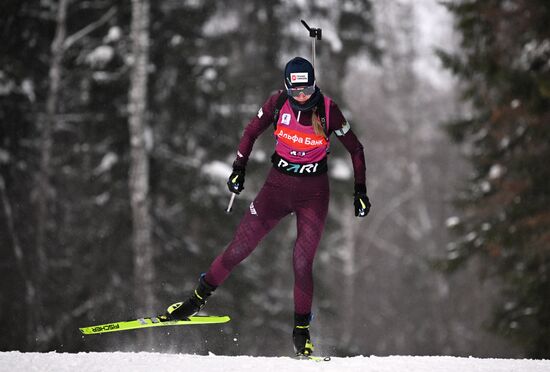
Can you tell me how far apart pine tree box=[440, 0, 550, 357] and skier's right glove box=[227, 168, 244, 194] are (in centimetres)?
611

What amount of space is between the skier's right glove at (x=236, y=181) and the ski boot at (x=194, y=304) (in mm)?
833

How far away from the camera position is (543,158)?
12.2 meters

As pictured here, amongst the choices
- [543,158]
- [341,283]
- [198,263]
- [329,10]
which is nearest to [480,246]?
[543,158]

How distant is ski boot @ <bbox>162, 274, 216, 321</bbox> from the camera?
6367 mm

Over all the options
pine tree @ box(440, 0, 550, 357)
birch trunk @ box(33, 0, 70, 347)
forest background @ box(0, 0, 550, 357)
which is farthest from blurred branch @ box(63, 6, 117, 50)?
pine tree @ box(440, 0, 550, 357)

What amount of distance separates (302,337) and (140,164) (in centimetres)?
905

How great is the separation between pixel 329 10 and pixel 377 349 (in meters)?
17.8

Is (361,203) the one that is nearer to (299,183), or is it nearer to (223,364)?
(299,183)

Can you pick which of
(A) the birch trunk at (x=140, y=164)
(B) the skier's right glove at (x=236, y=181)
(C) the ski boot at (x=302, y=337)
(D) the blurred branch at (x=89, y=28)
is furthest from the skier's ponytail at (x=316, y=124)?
(D) the blurred branch at (x=89, y=28)

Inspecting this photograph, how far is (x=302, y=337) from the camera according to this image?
6215 millimetres

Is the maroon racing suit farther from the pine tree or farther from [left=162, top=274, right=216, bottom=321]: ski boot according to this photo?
the pine tree

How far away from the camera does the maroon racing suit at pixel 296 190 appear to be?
604 centimetres

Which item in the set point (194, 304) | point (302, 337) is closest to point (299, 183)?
point (302, 337)

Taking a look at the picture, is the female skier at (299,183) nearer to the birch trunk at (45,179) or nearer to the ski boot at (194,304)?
the ski boot at (194,304)
